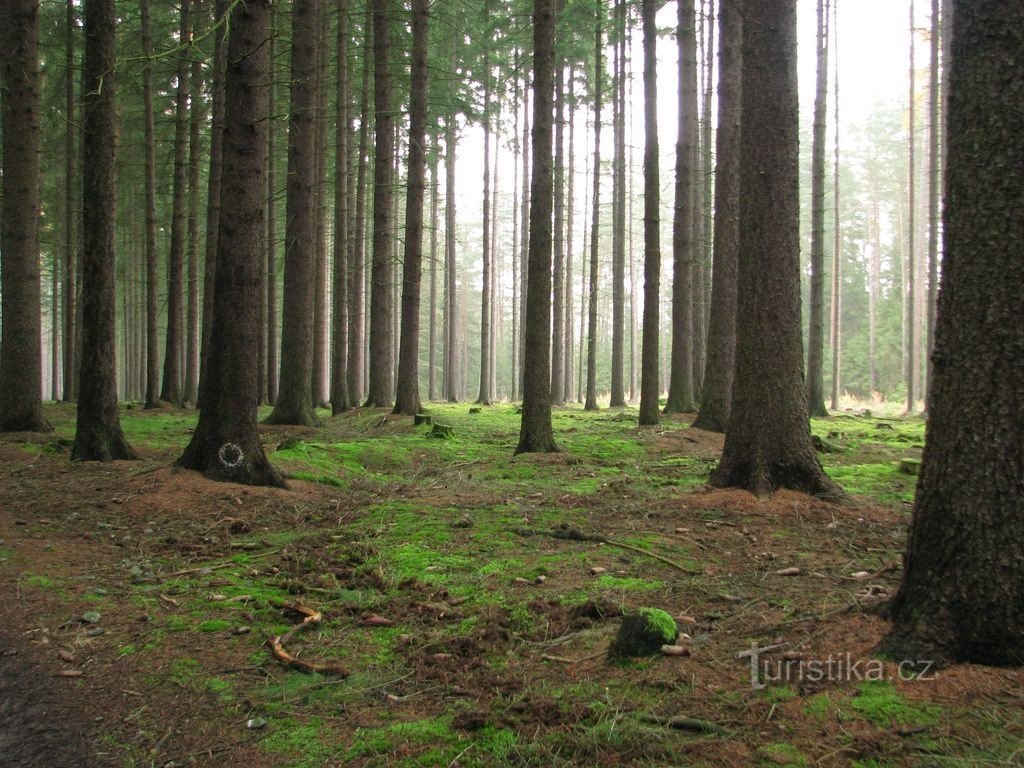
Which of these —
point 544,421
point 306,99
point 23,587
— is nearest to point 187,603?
point 23,587

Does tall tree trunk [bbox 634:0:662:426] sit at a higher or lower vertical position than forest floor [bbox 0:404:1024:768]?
higher

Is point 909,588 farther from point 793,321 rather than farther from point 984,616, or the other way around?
point 793,321

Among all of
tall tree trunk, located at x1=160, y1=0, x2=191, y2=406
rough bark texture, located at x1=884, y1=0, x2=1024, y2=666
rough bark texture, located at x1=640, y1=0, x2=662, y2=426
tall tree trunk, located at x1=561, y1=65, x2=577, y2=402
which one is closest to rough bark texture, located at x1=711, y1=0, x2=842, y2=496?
rough bark texture, located at x1=884, y1=0, x2=1024, y2=666

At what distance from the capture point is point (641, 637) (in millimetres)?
3561

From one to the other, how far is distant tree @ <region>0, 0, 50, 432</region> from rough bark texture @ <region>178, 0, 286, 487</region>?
5.22 m

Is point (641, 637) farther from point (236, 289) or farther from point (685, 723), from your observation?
point (236, 289)

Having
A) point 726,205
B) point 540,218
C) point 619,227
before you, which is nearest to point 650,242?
point 726,205

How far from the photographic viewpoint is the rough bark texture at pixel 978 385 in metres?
3.00

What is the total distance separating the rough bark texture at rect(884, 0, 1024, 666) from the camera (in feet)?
9.84

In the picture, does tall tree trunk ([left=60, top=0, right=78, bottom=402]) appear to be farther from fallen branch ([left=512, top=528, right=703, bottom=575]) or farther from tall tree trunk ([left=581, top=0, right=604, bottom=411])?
tall tree trunk ([left=581, top=0, right=604, bottom=411])

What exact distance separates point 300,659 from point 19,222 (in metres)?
10.7

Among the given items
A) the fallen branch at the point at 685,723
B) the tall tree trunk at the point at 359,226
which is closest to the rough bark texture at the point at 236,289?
the fallen branch at the point at 685,723

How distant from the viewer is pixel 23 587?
14.6 ft

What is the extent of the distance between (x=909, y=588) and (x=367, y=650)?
278 centimetres
